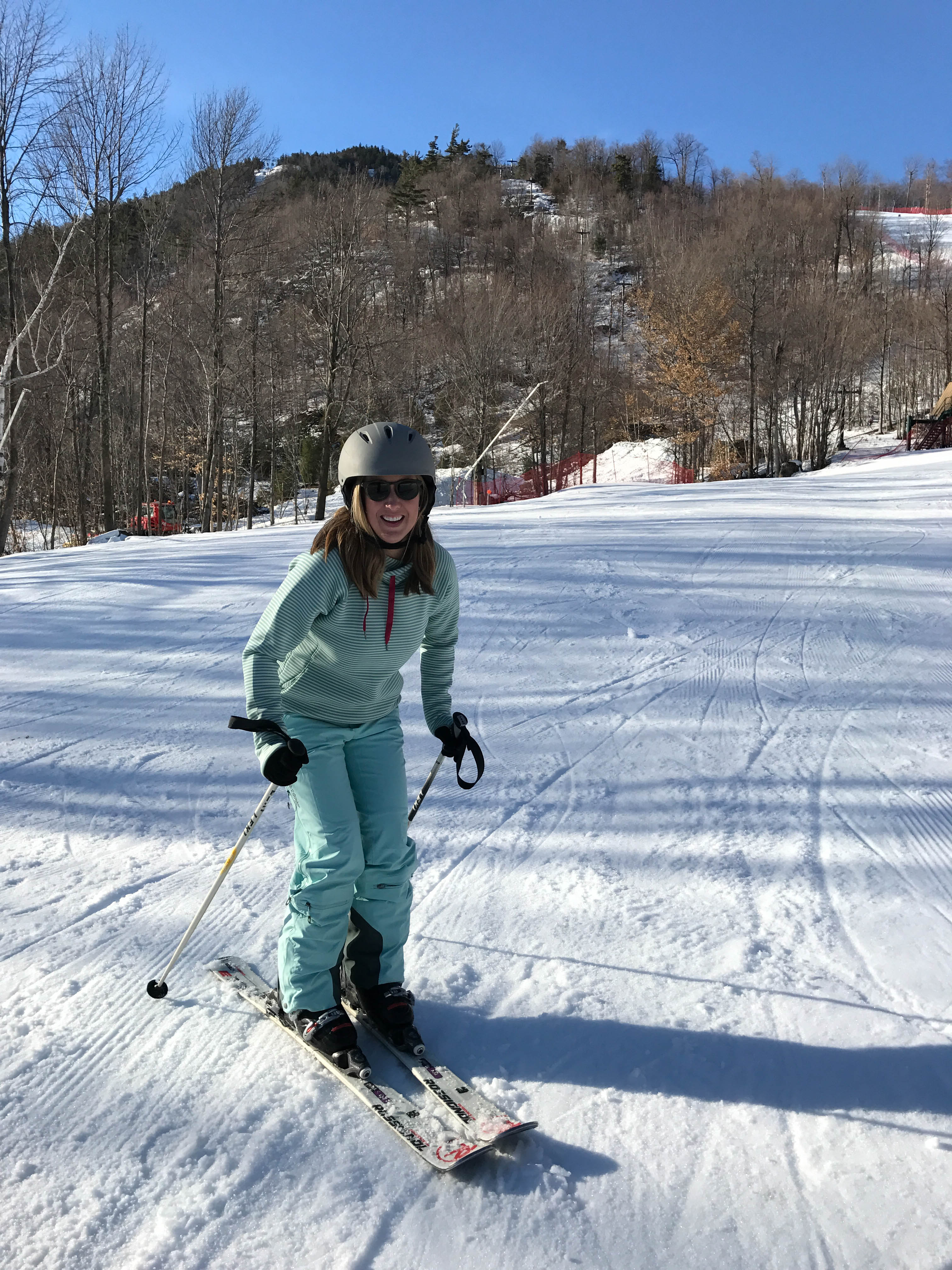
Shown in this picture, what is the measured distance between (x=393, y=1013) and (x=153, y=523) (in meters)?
27.5

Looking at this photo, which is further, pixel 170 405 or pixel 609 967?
pixel 170 405

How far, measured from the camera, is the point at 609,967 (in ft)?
9.89

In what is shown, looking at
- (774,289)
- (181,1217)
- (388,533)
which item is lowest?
(181,1217)

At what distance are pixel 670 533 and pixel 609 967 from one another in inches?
323

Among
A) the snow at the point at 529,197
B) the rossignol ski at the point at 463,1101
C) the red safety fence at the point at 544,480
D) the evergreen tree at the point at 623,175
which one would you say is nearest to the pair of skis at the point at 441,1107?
the rossignol ski at the point at 463,1101

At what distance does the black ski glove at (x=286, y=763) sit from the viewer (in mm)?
2305

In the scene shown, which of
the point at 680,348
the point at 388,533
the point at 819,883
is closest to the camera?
the point at 388,533

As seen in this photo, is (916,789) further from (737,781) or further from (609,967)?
(609,967)

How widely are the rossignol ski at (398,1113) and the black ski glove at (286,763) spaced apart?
84cm

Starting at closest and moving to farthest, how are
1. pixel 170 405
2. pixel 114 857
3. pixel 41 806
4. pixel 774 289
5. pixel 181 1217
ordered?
pixel 181 1217
pixel 114 857
pixel 41 806
pixel 170 405
pixel 774 289

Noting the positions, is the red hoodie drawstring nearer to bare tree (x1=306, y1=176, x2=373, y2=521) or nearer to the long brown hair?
the long brown hair

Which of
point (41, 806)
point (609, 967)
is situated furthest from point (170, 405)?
point (609, 967)

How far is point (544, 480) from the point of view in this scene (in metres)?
31.0

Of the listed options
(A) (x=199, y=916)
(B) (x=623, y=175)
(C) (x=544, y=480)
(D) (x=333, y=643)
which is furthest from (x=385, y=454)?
(B) (x=623, y=175)
